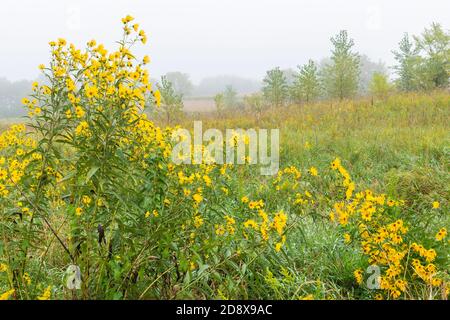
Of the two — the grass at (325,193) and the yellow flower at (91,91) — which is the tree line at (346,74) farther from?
the yellow flower at (91,91)

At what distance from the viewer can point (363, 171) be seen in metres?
5.94

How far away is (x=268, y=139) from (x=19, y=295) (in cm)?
609

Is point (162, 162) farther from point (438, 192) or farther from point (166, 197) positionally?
point (438, 192)

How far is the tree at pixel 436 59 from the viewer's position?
19047 mm

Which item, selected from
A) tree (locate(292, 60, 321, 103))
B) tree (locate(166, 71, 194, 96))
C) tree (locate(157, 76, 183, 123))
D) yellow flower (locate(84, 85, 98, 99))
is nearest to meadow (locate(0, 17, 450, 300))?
yellow flower (locate(84, 85, 98, 99))

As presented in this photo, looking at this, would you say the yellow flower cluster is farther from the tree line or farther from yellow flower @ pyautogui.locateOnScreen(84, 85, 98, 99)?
the tree line

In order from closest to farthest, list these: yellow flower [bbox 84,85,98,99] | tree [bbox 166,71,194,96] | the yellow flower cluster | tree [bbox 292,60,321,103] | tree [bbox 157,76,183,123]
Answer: yellow flower [bbox 84,85,98,99], the yellow flower cluster, tree [bbox 157,76,183,123], tree [bbox 292,60,321,103], tree [bbox 166,71,194,96]
